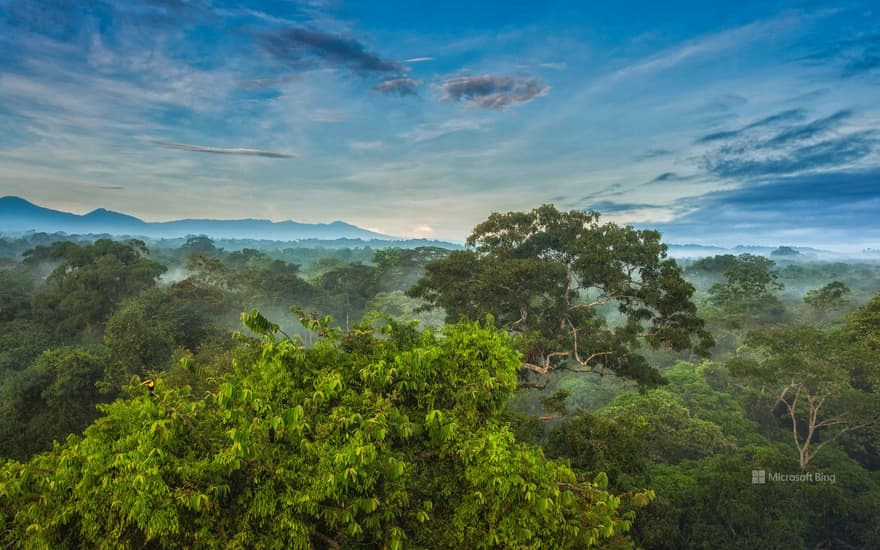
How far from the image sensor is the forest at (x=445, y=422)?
438 cm

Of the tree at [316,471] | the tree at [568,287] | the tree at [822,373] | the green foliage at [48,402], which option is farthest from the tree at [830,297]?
the green foliage at [48,402]

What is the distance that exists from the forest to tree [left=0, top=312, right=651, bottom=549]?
0.03 m

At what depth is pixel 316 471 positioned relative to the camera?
453 cm

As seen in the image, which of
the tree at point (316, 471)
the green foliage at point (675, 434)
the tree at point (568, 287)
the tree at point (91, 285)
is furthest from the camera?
the tree at point (91, 285)

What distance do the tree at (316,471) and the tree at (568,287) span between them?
7.88 meters

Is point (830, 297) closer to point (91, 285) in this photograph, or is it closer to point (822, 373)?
point (822, 373)

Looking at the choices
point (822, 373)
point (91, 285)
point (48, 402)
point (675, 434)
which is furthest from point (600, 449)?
point (91, 285)

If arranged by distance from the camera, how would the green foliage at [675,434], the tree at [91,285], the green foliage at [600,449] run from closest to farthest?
the green foliage at [600,449] < the green foliage at [675,434] < the tree at [91,285]

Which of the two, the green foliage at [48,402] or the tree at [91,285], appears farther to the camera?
the tree at [91,285]

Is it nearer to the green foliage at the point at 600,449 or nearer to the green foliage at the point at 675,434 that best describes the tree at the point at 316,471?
the green foliage at the point at 600,449

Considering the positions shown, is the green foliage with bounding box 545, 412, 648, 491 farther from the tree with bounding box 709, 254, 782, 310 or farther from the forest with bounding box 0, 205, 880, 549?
the tree with bounding box 709, 254, 782, 310

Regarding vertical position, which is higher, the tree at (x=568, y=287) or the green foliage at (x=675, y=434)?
the tree at (x=568, y=287)

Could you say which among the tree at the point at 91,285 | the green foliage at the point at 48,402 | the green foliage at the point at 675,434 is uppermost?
the tree at the point at 91,285

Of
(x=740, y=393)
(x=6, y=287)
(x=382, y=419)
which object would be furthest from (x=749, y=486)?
(x=6, y=287)
